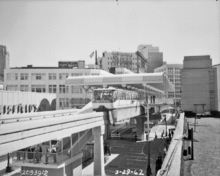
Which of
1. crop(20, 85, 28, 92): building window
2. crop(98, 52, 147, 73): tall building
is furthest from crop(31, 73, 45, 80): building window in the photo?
crop(98, 52, 147, 73): tall building

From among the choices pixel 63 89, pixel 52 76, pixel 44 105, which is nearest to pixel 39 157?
pixel 44 105

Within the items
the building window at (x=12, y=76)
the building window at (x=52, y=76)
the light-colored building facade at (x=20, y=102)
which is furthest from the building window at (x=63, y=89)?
the light-colored building facade at (x=20, y=102)

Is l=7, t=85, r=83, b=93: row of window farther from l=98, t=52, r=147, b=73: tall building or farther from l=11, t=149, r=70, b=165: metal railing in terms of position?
l=98, t=52, r=147, b=73: tall building

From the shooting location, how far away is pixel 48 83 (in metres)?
67.8

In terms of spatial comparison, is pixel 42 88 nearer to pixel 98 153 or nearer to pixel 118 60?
pixel 98 153

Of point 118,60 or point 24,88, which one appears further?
point 118,60

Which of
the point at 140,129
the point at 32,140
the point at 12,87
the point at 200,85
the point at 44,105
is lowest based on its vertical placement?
the point at 140,129

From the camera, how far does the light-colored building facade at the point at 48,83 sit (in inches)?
2584

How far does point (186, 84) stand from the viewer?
136500mm

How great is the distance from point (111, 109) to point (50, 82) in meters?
39.5

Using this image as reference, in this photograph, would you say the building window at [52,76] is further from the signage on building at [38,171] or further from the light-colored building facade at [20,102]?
the signage on building at [38,171]

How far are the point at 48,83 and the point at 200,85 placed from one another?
96170 mm

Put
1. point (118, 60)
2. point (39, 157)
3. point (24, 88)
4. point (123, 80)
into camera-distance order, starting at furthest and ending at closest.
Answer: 1. point (118, 60)
2. point (24, 88)
3. point (123, 80)
4. point (39, 157)

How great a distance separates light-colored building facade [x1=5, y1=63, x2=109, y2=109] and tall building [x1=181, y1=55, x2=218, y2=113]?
82313mm
